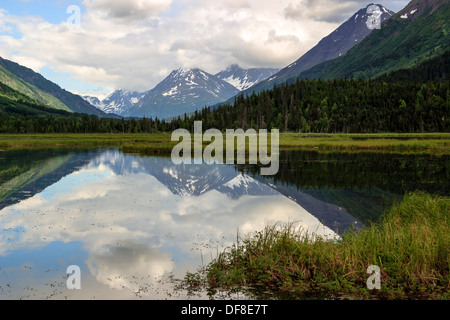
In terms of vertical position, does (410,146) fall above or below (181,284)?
above

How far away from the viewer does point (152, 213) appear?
29.6m

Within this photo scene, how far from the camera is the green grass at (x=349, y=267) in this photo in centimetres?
1303

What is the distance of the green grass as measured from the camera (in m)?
13.0

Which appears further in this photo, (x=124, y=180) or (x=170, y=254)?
(x=124, y=180)

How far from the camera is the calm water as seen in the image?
53.1 feet

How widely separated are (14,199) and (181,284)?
27.0 m

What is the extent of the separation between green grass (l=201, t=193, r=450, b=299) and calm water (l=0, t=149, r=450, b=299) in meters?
2.80

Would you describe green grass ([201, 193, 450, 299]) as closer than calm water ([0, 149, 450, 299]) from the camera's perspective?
Yes

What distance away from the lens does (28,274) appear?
642 inches

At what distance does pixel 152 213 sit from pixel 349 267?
19037 millimetres

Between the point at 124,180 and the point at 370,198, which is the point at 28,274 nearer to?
the point at 370,198

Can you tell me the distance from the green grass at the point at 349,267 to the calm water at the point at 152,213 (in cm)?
280
